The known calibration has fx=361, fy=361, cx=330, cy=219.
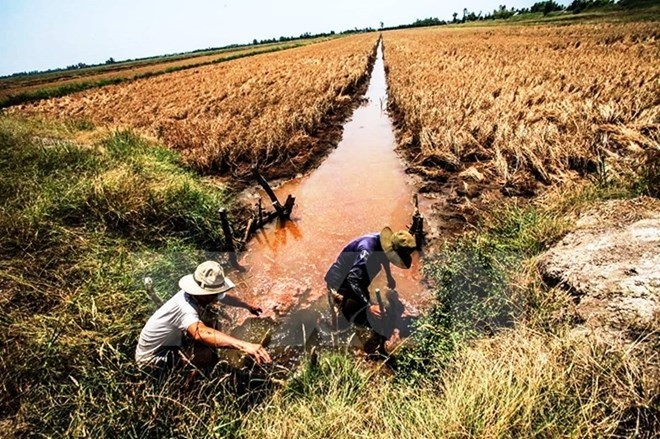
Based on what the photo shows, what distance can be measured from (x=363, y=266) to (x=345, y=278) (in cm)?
37

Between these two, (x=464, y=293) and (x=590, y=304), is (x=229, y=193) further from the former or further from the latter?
(x=590, y=304)

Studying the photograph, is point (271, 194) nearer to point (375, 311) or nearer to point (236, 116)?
point (375, 311)

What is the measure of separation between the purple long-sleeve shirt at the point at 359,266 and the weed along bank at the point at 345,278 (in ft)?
0.10

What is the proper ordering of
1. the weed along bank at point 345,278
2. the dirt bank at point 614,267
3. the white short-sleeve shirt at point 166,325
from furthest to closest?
the white short-sleeve shirt at point 166,325 < the dirt bank at point 614,267 < the weed along bank at point 345,278

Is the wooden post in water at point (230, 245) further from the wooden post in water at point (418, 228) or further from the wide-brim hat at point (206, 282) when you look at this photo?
the wooden post in water at point (418, 228)

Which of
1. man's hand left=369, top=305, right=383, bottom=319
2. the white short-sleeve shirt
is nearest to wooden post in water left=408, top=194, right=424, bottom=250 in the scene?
man's hand left=369, top=305, right=383, bottom=319

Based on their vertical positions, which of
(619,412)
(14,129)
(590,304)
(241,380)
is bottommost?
(241,380)

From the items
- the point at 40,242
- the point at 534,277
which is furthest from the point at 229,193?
the point at 534,277

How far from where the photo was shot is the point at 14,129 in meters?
7.31

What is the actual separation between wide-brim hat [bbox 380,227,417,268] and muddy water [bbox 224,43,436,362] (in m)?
0.89

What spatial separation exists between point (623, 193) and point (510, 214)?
1.46m

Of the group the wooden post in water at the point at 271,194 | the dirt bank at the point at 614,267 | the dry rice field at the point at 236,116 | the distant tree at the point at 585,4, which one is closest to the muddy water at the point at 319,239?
the wooden post in water at the point at 271,194

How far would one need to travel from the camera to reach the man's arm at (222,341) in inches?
114

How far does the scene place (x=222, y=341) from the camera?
2965 millimetres
